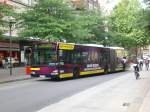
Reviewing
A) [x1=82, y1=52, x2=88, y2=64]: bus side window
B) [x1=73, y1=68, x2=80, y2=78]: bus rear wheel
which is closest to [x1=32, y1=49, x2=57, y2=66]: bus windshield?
[x1=73, y1=68, x2=80, y2=78]: bus rear wheel

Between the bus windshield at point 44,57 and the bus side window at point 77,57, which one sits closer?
the bus windshield at point 44,57

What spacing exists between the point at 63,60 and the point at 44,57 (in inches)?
54.9

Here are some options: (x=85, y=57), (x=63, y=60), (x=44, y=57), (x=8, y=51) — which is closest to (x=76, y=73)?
(x=85, y=57)

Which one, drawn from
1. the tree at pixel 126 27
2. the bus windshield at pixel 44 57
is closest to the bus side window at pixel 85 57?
the bus windshield at pixel 44 57

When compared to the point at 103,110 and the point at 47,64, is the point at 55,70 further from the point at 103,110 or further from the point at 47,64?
the point at 103,110

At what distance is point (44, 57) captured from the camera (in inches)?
1182

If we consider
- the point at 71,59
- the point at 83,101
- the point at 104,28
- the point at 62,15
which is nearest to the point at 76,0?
the point at 104,28

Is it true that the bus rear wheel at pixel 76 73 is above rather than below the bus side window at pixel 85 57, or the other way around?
below

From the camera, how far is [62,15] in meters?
42.3

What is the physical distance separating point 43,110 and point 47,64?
15.6 m

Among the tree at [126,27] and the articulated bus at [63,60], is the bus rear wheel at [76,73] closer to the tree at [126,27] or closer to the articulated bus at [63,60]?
the articulated bus at [63,60]

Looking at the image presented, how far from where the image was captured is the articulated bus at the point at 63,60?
29672mm

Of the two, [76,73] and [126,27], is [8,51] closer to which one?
[76,73]

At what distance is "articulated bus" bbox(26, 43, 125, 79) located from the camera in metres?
29.7
